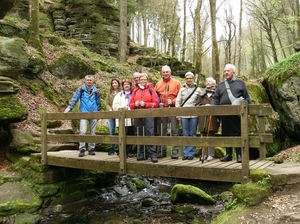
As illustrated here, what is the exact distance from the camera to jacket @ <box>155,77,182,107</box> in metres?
7.52

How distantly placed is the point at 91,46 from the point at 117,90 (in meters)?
15.9

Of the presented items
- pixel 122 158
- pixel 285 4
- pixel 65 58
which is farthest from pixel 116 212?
pixel 285 4

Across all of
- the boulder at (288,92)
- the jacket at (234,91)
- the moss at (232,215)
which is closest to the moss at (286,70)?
the boulder at (288,92)

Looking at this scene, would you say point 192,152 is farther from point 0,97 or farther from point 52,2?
point 52,2

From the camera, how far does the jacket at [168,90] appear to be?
24.7 feet

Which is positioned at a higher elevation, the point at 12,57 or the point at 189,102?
the point at 12,57

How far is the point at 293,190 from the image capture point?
5055 mm

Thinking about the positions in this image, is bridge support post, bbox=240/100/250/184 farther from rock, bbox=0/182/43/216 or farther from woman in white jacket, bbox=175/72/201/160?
rock, bbox=0/182/43/216

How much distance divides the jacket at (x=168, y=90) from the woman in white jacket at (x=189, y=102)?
0.33 metres

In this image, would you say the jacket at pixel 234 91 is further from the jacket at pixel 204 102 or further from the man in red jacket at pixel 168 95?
the man in red jacket at pixel 168 95

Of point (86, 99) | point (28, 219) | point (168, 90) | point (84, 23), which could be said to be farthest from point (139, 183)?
point (84, 23)

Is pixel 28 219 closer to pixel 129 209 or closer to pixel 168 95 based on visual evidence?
pixel 129 209

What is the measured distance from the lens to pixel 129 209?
27.0 feet

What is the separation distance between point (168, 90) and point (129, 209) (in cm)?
352
